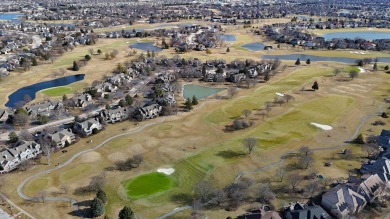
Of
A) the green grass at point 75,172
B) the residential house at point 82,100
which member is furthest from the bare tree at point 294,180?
the residential house at point 82,100

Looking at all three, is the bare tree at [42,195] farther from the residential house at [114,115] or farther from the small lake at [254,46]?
the small lake at [254,46]

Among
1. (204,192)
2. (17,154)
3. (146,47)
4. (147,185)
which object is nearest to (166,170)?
(147,185)

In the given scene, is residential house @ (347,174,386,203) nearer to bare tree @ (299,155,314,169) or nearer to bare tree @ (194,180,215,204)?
bare tree @ (299,155,314,169)

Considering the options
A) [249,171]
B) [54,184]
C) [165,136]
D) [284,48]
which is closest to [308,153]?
[249,171]

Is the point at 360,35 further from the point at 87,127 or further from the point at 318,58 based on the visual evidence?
the point at 87,127

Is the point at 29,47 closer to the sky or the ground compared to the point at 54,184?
closer to the sky

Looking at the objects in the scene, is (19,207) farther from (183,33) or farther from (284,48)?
(183,33)
